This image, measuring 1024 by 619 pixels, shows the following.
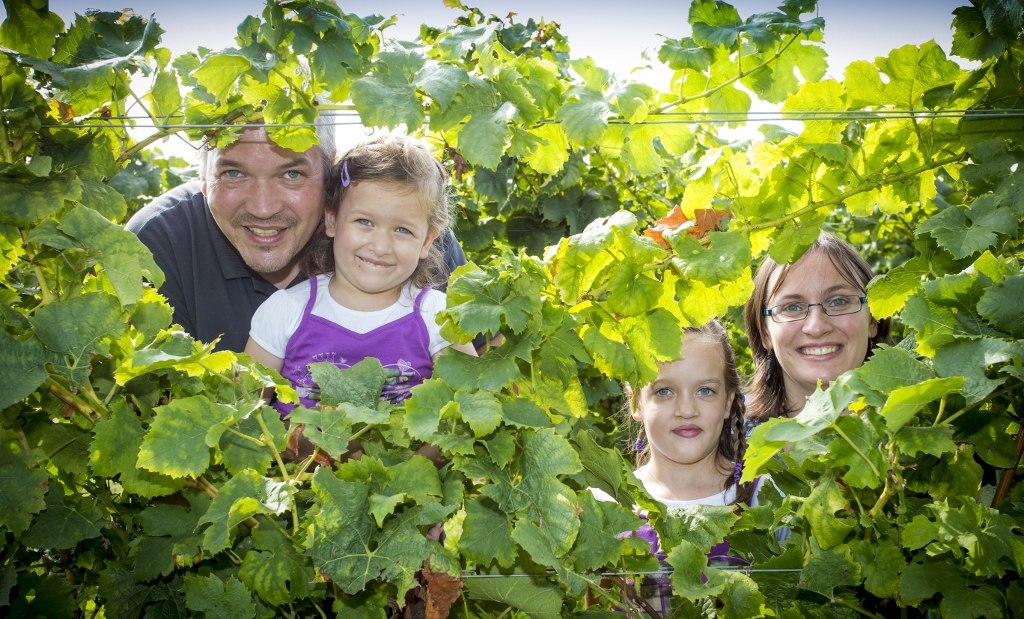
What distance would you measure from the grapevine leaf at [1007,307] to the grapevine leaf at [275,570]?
1.05m

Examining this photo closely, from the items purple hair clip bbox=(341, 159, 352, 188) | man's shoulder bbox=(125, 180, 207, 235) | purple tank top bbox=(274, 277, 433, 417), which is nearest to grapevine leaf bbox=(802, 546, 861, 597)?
purple tank top bbox=(274, 277, 433, 417)

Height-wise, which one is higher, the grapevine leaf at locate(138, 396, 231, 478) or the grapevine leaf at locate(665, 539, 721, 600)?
the grapevine leaf at locate(138, 396, 231, 478)

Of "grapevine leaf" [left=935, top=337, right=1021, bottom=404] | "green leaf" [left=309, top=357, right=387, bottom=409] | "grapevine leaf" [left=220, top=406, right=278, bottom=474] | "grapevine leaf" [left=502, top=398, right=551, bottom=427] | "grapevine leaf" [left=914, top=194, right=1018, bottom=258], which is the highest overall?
"grapevine leaf" [left=914, top=194, right=1018, bottom=258]

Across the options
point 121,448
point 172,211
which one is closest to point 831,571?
point 121,448

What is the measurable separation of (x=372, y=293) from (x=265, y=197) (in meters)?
0.51

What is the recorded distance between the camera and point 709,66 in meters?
1.65

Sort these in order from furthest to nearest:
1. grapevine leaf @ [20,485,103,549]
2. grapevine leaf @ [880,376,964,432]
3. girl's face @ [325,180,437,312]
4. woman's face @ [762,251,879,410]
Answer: woman's face @ [762,251,879,410] < girl's face @ [325,180,437,312] < grapevine leaf @ [20,485,103,549] < grapevine leaf @ [880,376,964,432]

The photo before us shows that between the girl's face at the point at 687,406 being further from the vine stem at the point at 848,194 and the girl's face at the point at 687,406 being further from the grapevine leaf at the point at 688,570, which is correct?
the grapevine leaf at the point at 688,570

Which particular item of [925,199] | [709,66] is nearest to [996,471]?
[925,199]

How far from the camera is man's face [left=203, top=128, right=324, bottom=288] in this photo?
2.79 metres

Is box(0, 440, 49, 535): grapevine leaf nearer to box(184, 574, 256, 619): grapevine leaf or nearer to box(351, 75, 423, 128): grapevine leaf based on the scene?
box(184, 574, 256, 619): grapevine leaf

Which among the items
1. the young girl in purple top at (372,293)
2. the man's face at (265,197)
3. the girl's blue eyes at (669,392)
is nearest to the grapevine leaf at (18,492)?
the young girl in purple top at (372,293)

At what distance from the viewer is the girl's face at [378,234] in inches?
96.9

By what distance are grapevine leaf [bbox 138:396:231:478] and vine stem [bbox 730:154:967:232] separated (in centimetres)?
93
